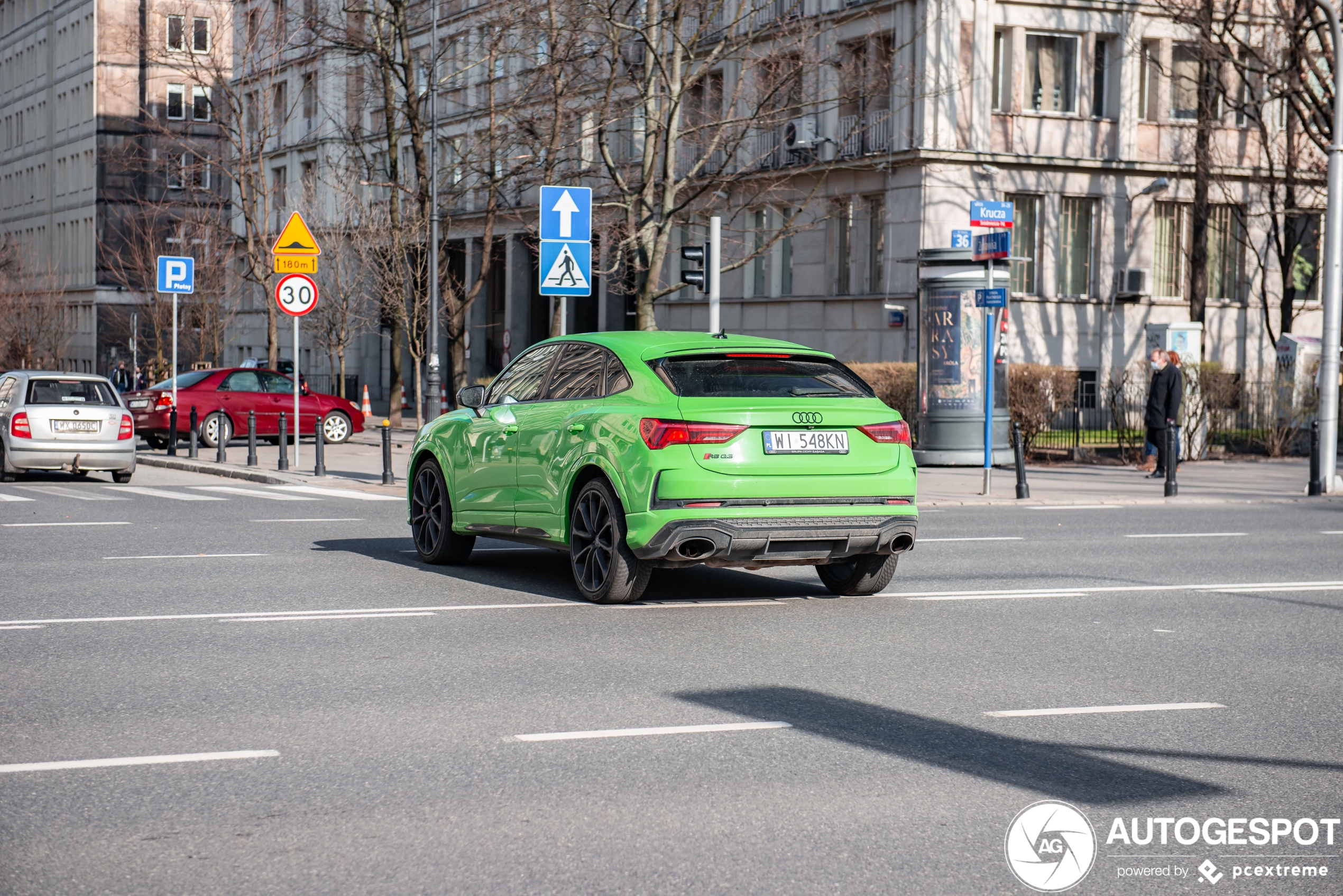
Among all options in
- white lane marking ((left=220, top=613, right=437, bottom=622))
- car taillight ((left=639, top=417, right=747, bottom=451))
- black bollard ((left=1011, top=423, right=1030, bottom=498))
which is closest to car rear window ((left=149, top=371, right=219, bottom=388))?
black bollard ((left=1011, top=423, right=1030, bottom=498))

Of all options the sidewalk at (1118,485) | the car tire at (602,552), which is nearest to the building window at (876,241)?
the sidewalk at (1118,485)

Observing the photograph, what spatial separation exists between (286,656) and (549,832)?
3414 mm

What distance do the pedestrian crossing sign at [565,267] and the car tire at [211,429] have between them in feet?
45.3

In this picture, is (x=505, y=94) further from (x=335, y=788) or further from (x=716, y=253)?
(x=335, y=788)

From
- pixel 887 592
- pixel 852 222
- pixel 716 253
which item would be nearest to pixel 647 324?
pixel 716 253

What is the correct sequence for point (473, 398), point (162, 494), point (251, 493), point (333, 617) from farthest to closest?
point (251, 493) < point (162, 494) < point (473, 398) < point (333, 617)

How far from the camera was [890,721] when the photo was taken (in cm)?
662

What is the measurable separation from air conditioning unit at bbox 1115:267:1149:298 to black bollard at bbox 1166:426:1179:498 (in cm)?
1785

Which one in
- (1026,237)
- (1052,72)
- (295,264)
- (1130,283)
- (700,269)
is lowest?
(700,269)

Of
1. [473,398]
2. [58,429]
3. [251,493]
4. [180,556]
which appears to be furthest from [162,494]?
[473,398]

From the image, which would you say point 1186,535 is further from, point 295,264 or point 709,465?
point 295,264

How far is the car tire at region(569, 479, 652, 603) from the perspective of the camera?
975cm

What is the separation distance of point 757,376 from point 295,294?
13849 millimetres

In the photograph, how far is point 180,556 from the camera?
1252 centimetres
